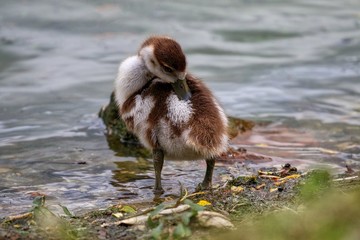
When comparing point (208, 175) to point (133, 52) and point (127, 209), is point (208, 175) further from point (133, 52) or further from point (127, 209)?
point (133, 52)

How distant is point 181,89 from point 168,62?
237mm

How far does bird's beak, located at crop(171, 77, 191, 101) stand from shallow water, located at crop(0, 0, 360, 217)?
92 centimetres

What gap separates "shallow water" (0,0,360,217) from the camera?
7281mm

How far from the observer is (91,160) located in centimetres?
793

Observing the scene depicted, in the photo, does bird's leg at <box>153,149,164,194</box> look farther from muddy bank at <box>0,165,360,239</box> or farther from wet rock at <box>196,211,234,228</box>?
wet rock at <box>196,211,234,228</box>

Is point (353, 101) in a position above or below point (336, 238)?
below

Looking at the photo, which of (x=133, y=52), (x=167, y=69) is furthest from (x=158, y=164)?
Answer: (x=133, y=52)

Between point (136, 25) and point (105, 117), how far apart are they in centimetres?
538

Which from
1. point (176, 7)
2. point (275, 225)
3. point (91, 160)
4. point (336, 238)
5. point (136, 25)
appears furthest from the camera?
point (176, 7)

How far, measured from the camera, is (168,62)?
6.04 m

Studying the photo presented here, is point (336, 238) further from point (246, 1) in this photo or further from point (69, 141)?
point (246, 1)

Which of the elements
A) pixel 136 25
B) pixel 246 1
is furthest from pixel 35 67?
pixel 246 1

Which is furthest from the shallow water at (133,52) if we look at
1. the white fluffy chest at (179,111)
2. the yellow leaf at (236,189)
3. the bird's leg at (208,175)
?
the white fluffy chest at (179,111)

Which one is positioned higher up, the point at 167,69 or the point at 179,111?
the point at 167,69
